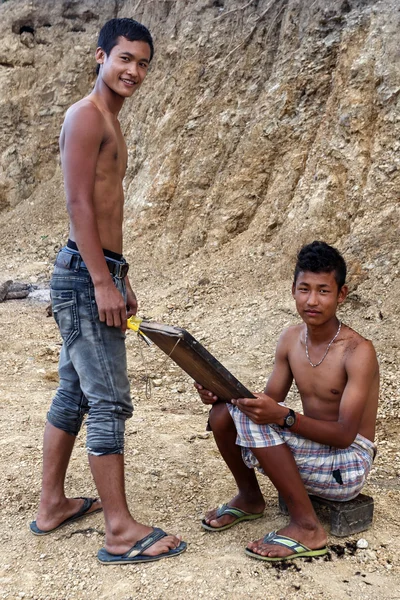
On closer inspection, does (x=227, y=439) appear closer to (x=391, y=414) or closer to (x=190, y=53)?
(x=391, y=414)

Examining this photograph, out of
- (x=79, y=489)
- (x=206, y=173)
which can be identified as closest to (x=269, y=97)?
(x=206, y=173)

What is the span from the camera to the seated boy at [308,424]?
2.57 m

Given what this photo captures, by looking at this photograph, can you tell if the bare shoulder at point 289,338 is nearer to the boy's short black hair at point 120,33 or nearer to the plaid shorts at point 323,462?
the plaid shorts at point 323,462

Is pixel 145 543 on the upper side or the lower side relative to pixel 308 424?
lower

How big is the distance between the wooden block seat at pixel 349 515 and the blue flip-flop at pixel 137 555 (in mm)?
642

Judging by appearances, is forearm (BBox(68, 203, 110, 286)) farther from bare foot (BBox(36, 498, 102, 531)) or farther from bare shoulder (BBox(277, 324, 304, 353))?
bare foot (BBox(36, 498, 102, 531))

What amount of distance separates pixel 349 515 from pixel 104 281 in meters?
1.40

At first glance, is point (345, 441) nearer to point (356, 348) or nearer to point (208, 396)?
point (356, 348)

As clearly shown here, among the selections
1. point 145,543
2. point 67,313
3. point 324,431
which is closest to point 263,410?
point 324,431

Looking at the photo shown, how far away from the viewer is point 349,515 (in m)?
2.70

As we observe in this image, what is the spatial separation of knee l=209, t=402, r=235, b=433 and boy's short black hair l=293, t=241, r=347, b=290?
2.22 ft

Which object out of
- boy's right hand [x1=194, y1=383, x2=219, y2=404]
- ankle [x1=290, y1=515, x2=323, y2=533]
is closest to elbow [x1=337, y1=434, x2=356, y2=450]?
ankle [x1=290, y1=515, x2=323, y2=533]

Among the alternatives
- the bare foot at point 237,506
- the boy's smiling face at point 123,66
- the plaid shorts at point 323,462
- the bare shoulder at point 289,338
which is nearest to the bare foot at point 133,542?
the bare foot at point 237,506

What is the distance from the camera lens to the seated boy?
2572 mm
